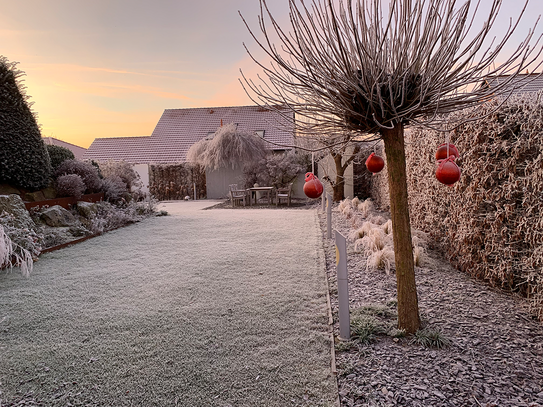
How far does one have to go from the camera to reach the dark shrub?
7.91 metres

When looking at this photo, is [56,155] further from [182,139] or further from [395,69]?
[182,139]

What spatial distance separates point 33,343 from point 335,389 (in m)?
2.36

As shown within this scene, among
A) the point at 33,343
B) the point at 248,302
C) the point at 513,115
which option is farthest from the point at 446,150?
the point at 33,343

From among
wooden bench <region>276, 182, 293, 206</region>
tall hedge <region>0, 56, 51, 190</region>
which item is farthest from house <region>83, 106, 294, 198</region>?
tall hedge <region>0, 56, 51, 190</region>

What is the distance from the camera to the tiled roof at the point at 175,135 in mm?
17938

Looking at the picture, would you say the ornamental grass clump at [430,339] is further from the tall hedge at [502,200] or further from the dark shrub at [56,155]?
the dark shrub at [56,155]

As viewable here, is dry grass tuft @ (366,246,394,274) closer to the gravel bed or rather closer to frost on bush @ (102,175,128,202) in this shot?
the gravel bed

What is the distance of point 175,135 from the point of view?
741 inches

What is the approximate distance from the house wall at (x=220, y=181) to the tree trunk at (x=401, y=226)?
14.6m

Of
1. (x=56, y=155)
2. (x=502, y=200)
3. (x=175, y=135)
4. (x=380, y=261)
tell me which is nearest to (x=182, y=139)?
(x=175, y=135)

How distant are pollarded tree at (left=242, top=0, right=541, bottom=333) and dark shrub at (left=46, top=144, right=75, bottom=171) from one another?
8.19m

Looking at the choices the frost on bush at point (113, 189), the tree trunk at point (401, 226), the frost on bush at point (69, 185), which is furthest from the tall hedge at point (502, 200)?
the frost on bush at point (113, 189)

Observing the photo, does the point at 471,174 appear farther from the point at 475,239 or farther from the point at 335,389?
the point at 335,389

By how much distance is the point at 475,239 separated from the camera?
3.39 meters
